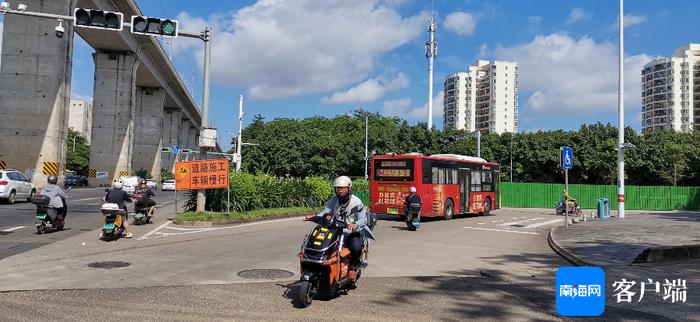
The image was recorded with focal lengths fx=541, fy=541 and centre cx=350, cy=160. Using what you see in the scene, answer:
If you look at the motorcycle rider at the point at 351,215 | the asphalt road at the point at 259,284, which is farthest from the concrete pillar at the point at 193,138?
the motorcycle rider at the point at 351,215

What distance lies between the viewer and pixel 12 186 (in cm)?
2355

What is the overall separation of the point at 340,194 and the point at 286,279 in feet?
6.39

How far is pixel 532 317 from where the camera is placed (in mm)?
6160

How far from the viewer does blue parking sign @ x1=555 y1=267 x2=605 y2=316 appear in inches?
200

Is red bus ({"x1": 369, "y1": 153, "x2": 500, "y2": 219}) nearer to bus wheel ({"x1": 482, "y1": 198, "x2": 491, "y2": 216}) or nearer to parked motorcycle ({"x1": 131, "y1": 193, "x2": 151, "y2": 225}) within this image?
bus wheel ({"x1": 482, "y1": 198, "x2": 491, "y2": 216})

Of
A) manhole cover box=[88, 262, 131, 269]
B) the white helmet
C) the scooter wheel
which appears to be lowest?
manhole cover box=[88, 262, 131, 269]

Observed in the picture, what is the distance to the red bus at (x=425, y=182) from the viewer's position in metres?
21.9

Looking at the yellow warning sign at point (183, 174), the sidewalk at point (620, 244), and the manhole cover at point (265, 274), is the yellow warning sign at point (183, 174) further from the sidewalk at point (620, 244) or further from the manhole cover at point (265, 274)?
the sidewalk at point (620, 244)

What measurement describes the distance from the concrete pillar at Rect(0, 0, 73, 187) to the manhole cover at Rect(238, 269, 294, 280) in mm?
27097

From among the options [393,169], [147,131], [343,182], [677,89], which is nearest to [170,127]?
[147,131]

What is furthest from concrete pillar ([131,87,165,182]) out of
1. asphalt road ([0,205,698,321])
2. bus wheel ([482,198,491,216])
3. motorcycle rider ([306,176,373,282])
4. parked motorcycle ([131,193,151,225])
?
motorcycle rider ([306,176,373,282])

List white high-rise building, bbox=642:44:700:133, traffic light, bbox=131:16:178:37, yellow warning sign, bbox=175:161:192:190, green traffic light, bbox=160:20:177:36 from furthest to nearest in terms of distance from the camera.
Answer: white high-rise building, bbox=642:44:700:133
yellow warning sign, bbox=175:161:192:190
green traffic light, bbox=160:20:177:36
traffic light, bbox=131:16:178:37

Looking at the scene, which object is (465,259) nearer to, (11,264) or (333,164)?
(11,264)

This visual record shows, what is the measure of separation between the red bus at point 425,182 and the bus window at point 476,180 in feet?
1.15
